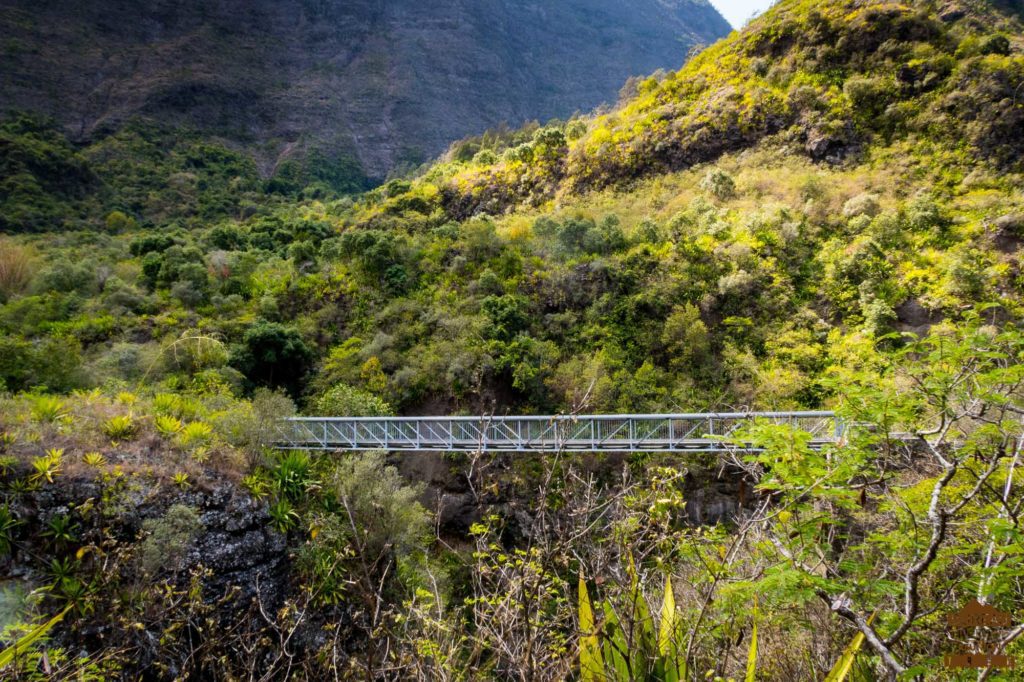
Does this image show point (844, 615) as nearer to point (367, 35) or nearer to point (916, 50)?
point (916, 50)

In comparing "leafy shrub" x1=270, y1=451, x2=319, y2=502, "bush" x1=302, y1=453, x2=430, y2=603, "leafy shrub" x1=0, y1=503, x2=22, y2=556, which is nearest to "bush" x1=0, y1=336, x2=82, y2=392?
"leafy shrub" x1=0, y1=503, x2=22, y2=556

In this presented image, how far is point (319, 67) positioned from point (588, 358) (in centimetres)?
7881

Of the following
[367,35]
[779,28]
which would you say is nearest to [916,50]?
[779,28]

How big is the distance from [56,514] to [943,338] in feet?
39.9

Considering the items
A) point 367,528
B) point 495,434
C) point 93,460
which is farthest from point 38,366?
point 495,434

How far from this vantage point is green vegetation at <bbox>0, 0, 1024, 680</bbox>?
13.5 feet

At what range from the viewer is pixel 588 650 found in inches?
111

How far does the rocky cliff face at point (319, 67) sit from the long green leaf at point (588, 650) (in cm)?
6252

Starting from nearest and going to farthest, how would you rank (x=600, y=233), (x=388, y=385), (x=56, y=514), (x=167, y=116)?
(x=56, y=514), (x=388, y=385), (x=600, y=233), (x=167, y=116)

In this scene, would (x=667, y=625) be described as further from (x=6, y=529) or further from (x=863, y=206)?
(x=863, y=206)

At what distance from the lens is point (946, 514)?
7.75ft

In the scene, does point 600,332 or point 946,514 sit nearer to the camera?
point 946,514

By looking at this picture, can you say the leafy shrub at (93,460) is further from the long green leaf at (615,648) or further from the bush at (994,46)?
the bush at (994,46)

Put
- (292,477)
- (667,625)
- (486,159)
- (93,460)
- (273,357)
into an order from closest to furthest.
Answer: (667,625), (93,460), (292,477), (273,357), (486,159)
